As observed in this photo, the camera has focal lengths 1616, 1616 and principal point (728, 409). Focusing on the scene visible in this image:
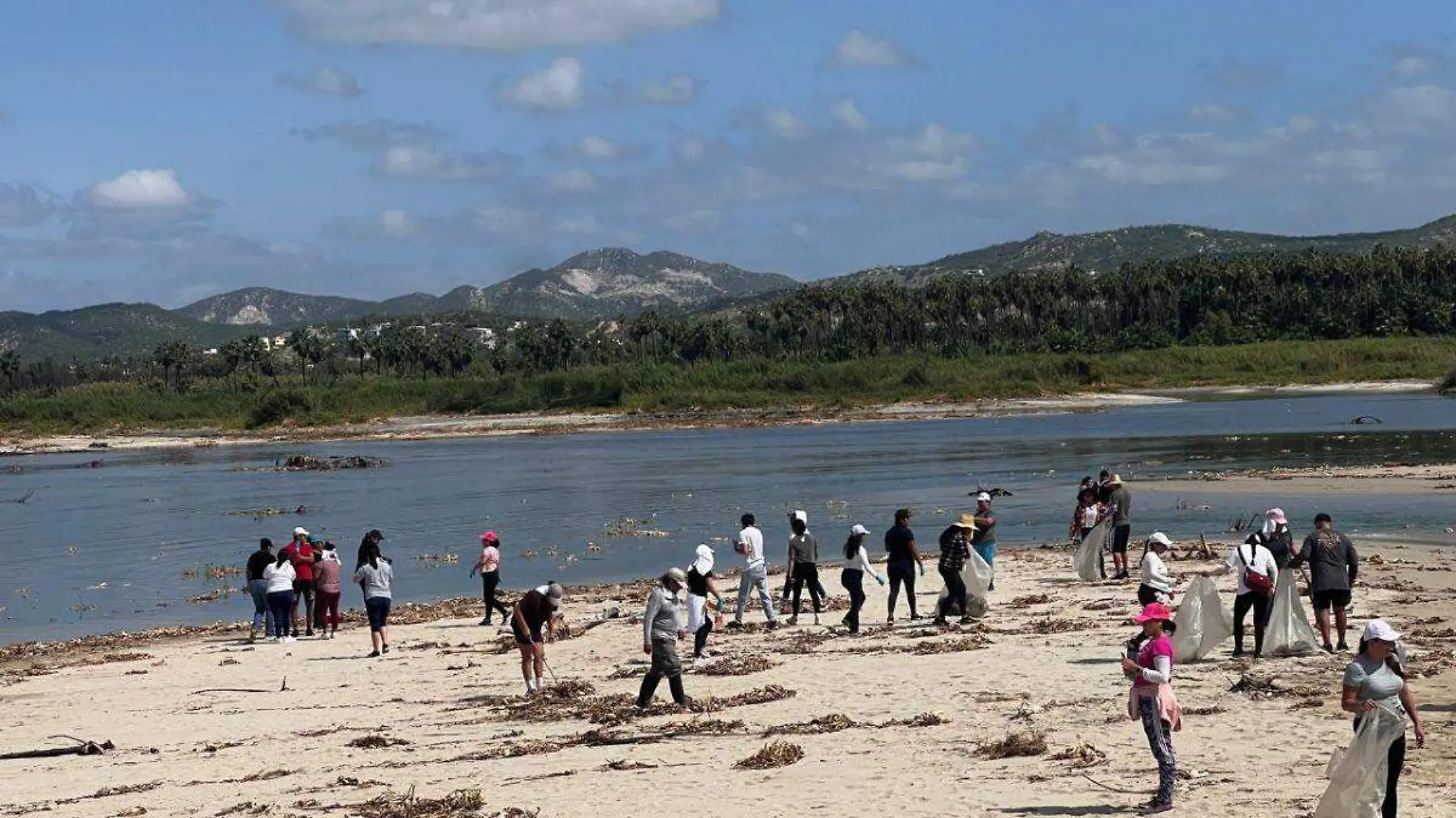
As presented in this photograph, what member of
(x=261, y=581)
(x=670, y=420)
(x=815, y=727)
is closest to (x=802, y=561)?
(x=815, y=727)

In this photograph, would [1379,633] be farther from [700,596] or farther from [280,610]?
[280,610]

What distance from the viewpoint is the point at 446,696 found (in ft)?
64.8

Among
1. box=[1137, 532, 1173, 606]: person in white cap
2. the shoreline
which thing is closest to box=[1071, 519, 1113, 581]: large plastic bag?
box=[1137, 532, 1173, 606]: person in white cap

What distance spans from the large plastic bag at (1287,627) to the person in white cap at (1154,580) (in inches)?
46.7

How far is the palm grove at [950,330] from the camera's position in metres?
140

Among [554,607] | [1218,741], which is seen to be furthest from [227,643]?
[1218,741]

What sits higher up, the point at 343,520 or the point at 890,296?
the point at 890,296

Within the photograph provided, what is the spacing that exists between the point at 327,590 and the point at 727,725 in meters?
11.7

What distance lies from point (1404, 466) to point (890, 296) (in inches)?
4709

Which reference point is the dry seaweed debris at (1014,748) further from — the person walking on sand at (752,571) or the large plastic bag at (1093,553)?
the large plastic bag at (1093,553)

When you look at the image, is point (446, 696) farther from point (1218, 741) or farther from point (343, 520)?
point (343, 520)

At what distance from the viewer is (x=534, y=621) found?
18.9m

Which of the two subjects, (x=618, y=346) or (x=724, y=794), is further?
(x=618, y=346)

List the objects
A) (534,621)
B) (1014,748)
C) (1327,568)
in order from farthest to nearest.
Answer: (534,621)
(1327,568)
(1014,748)
